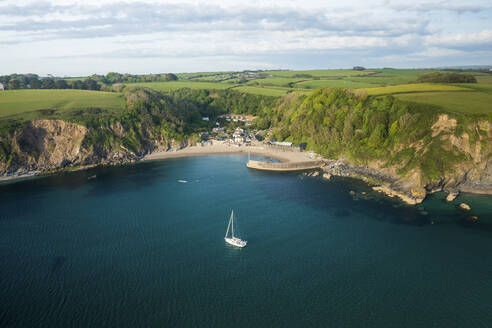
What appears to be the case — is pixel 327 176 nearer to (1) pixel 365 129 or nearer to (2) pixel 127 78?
(1) pixel 365 129

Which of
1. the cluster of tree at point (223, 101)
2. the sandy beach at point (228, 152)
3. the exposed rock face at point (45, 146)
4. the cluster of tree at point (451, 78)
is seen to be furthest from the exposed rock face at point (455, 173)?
the cluster of tree at point (223, 101)

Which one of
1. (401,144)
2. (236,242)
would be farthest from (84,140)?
(401,144)

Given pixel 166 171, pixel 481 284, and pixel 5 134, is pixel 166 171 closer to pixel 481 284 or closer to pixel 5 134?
pixel 5 134

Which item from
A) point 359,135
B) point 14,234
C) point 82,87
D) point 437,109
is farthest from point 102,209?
point 82,87

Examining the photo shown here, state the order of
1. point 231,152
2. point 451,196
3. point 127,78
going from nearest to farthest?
point 451,196 → point 231,152 → point 127,78

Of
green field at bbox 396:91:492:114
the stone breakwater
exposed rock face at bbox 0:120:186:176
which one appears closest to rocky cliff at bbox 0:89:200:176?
exposed rock face at bbox 0:120:186:176

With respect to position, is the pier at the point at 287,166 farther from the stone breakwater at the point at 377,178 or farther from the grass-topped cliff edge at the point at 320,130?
the grass-topped cliff edge at the point at 320,130
